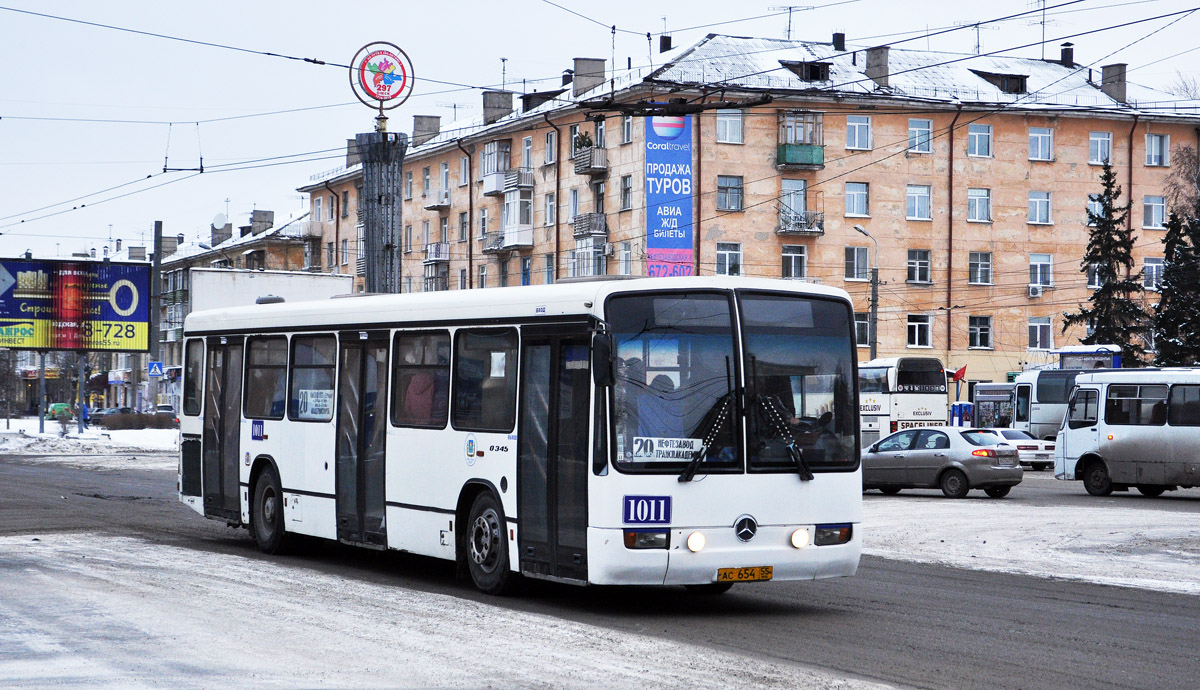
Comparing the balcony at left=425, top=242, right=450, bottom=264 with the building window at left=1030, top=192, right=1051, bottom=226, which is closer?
the building window at left=1030, top=192, right=1051, bottom=226

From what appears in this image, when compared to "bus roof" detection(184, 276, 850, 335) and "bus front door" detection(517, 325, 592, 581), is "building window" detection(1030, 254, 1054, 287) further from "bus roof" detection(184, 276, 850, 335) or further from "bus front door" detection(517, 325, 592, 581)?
"bus front door" detection(517, 325, 592, 581)

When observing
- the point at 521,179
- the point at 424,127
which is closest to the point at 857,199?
the point at 521,179

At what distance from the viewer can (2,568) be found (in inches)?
561

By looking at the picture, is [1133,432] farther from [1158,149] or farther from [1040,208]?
[1158,149]

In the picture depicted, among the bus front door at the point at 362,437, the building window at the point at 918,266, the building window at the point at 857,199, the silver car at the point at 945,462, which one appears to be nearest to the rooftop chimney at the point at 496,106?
the building window at the point at 857,199

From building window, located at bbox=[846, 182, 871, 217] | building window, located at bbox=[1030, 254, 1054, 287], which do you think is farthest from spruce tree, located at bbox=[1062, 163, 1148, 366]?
building window, located at bbox=[846, 182, 871, 217]

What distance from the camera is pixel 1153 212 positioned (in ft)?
220

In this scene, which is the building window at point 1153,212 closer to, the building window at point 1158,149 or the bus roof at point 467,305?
the building window at point 1158,149

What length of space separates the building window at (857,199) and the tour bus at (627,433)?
160ft

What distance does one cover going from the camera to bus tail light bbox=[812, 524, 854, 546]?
38.5ft

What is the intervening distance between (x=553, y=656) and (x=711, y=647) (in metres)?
1.19

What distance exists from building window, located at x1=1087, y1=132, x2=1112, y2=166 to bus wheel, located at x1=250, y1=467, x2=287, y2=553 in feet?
180

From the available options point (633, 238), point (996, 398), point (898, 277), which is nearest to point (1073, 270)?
point (898, 277)

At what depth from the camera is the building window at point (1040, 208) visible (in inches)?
2532
